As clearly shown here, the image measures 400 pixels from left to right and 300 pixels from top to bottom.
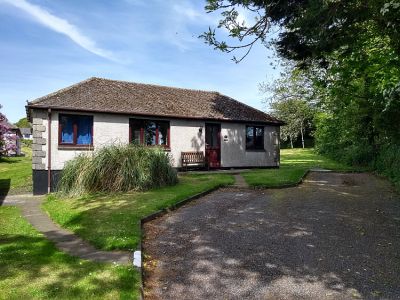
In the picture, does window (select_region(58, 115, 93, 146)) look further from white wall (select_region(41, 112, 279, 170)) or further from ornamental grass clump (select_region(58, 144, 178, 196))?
ornamental grass clump (select_region(58, 144, 178, 196))

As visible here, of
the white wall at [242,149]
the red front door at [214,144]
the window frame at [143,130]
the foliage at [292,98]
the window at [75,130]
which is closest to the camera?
the window at [75,130]

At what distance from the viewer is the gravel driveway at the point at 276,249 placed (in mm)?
5133

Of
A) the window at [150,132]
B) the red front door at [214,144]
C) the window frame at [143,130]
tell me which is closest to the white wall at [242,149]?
the red front door at [214,144]

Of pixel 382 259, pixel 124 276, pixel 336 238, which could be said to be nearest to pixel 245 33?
pixel 336 238

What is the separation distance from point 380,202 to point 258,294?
8.27 m

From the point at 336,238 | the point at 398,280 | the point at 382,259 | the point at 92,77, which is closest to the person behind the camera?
the point at 398,280

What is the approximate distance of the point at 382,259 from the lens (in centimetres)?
638

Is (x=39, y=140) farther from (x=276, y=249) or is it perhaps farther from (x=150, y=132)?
(x=276, y=249)

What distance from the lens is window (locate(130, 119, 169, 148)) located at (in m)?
18.4

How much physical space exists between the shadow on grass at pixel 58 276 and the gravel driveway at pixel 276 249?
0.45 metres

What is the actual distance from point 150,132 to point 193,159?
2756 millimetres

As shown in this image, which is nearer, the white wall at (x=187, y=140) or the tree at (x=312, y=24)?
the tree at (x=312, y=24)

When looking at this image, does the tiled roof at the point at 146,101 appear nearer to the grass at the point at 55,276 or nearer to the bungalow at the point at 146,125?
the bungalow at the point at 146,125

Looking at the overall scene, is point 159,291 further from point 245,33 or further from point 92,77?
point 92,77
